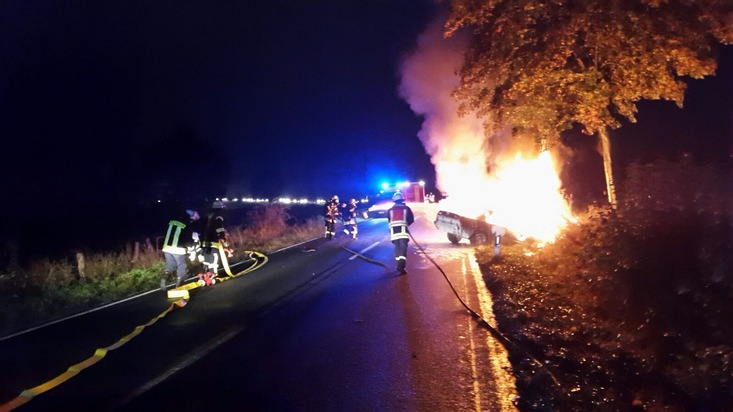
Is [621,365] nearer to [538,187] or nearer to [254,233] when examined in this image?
[538,187]

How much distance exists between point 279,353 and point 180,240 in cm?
535

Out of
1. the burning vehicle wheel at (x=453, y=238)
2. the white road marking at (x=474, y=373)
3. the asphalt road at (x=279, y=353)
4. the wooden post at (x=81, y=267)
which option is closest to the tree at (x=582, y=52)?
the asphalt road at (x=279, y=353)

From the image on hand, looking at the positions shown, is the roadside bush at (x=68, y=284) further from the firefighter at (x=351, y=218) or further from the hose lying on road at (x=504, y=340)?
the firefighter at (x=351, y=218)

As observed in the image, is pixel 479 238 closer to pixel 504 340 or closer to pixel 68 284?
pixel 504 340

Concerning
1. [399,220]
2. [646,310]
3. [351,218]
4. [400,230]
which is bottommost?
[646,310]

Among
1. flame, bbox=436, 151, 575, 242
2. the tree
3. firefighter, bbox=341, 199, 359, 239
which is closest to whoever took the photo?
the tree

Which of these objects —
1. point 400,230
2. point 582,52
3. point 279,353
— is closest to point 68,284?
point 400,230

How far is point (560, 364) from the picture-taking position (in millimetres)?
5703

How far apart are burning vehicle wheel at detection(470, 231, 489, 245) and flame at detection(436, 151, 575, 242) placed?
0.50 metres

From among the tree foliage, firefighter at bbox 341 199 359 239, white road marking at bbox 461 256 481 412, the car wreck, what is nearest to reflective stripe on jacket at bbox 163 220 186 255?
white road marking at bbox 461 256 481 412

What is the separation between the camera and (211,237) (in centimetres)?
1122

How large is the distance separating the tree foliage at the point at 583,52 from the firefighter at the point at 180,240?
248 inches

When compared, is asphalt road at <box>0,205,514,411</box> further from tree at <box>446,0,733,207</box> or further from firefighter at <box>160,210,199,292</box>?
tree at <box>446,0,733,207</box>

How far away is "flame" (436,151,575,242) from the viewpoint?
1552 centimetres
